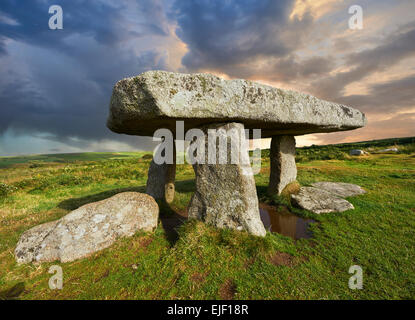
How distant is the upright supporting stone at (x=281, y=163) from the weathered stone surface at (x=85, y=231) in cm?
461

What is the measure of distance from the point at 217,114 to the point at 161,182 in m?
3.61

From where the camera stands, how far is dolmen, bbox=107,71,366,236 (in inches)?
127

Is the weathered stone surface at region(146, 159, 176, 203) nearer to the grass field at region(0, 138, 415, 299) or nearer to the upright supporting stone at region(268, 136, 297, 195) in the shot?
the grass field at region(0, 138, 415, 299)

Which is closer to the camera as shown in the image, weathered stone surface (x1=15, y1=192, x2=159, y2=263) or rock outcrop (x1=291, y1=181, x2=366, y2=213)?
weathered stone surface (x1=15, y1=192, x2=159, y2=263)

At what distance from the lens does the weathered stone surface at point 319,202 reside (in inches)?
212

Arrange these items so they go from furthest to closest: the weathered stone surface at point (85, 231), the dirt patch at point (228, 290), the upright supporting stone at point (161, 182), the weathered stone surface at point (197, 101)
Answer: the upright supporting stone at point (161, 182)
the weathered stone surface at point (85, 231)
the weathered stone surface at point (197, 101)
the dirt patch at point (228, 290)

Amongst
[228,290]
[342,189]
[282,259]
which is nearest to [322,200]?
[342,189]

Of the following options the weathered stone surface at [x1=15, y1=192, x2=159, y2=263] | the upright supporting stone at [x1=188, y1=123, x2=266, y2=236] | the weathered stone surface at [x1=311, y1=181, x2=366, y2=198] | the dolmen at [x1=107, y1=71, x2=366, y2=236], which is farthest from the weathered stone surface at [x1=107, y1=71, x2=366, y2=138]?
the weathered stone surface at [x1=311, y1=181, x2=366, y2=198]

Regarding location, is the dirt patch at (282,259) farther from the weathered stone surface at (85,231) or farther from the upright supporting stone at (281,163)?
the upright supporting stone at (281,163)

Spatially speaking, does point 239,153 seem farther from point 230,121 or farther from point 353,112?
point 353,112

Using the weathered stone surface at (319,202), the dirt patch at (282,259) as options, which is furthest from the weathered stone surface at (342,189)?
the dirt patch at (282,259)

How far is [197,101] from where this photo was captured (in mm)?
3430

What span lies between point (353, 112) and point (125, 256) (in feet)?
23.8

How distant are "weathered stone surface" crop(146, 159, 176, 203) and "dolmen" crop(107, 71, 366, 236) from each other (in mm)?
2165
